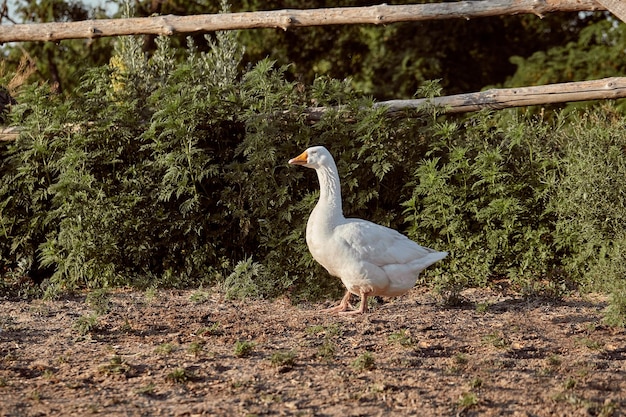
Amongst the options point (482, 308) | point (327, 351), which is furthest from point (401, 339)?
point (482, 308)

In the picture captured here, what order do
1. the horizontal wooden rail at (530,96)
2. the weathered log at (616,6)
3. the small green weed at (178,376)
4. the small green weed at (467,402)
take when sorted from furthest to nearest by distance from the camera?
the horizontal wooden rail at (530,96) → the weathered log at (616,6) → the small green weed at (178,376) → the small green weed at (467,402)

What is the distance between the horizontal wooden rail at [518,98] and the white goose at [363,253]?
1.90 metres

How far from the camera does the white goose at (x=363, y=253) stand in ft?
22.2

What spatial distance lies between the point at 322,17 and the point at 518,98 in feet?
6.31

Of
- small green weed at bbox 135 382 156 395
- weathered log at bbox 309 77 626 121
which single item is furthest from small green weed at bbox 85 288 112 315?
weathered log at bbox 309 77 626 121

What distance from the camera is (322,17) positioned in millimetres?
8938

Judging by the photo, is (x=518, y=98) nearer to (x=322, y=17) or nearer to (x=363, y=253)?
(x=322, y=17)

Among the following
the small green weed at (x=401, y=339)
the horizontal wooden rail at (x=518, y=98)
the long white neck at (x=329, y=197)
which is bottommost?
the small green weed at (x=401, y=339)

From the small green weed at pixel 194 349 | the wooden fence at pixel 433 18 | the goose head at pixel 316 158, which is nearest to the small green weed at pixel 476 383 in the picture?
the small green weed at pixel 194 349

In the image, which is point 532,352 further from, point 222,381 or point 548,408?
point 222,381

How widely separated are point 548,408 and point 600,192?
11.2ft

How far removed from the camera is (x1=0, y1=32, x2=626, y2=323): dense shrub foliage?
8.12 meters

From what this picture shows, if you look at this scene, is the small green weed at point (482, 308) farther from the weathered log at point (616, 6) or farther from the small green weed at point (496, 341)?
the weathered log at point (616, 6)

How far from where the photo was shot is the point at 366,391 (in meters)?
5.19
